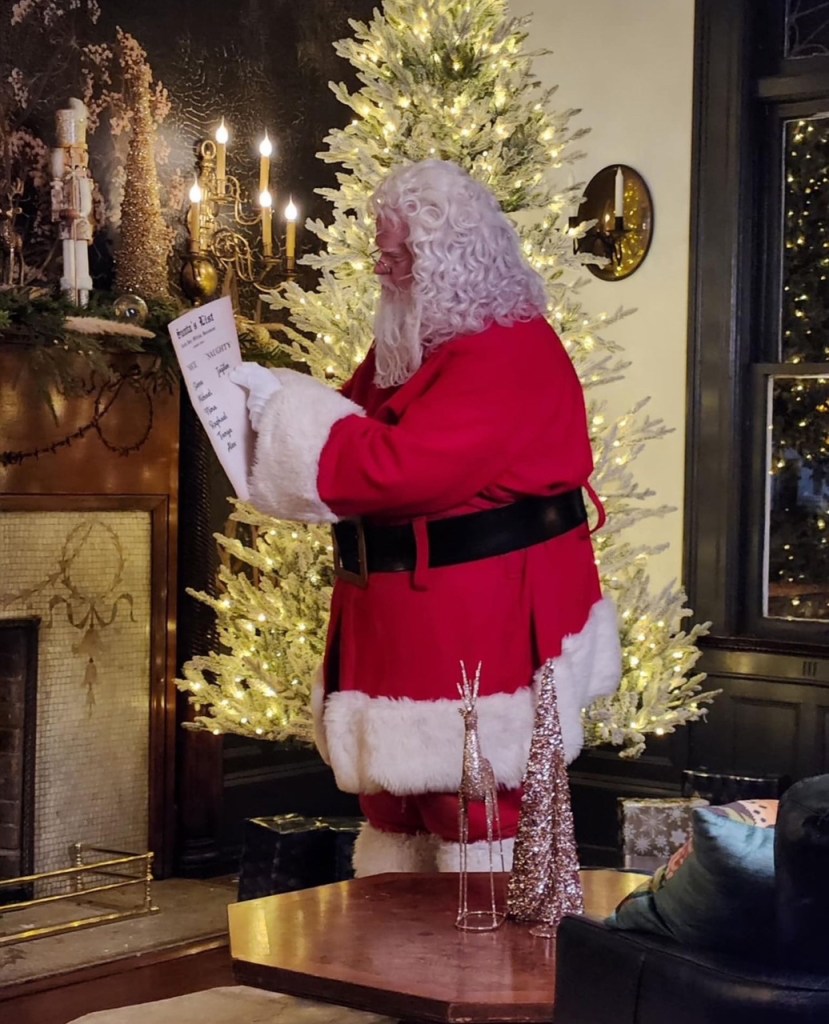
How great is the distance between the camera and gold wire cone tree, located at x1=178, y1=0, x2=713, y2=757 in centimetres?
380

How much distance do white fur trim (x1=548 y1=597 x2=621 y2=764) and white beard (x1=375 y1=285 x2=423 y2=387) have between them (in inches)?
23.0

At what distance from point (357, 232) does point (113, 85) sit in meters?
1.06

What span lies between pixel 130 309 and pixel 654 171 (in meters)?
1.70

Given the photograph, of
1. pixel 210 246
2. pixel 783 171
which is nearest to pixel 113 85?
pixel 210 246

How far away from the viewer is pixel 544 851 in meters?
2.24

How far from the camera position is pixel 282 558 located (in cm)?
395

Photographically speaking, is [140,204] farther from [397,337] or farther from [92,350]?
[397,337]

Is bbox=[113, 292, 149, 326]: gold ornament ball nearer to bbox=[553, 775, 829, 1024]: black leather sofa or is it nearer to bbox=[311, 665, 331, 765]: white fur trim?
bbox=[311, 665, 331, 765]: white fur trim

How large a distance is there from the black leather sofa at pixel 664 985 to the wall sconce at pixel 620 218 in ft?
→ 11.1

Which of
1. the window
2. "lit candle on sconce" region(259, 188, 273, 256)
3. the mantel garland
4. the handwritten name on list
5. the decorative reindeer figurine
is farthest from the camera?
the window

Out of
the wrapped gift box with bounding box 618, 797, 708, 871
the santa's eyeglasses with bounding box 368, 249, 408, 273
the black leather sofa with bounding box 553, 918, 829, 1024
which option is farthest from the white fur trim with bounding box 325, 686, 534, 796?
the wrapped gift box with bounding box 618, 797, 708, 871

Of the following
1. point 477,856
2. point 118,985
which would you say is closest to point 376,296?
point 477,856

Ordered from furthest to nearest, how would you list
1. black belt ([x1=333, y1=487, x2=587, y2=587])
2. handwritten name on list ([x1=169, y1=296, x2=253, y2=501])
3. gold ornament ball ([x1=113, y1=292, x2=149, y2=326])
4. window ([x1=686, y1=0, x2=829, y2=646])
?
1. window ([x1=686, y1=0, x2=829, y2=646])
2. gold ornament ball ([x1=113, y1=292, x2=149, y2=326])
3. black belt ([x1=333, y1=487, x2=587, y2=587])
4. handwritten name on list ([x1=169, y1=296, x2=253, y2=501])

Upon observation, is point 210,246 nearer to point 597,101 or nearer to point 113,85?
point 113,85
